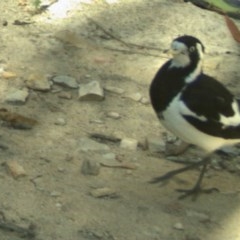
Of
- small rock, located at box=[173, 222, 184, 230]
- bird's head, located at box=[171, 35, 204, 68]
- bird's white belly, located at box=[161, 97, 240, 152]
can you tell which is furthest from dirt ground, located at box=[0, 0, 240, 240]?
bird's head, located at box=[171, 35, 204, 68]

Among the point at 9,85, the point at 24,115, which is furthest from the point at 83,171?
the point at 9,85

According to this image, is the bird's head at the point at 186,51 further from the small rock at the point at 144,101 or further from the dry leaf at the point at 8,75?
the dry leaf at the point at 8,75

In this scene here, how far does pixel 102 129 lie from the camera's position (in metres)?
4.23

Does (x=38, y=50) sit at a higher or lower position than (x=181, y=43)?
lower

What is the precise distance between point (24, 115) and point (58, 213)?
2.49 feet

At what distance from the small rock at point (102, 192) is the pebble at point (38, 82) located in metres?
0.84

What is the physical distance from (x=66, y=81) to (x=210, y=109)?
3.44 feet

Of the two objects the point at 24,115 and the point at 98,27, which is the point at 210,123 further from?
the point at 98,27

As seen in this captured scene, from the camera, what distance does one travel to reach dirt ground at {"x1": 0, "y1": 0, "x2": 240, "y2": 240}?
3588 mm

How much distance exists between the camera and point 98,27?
5082 mm

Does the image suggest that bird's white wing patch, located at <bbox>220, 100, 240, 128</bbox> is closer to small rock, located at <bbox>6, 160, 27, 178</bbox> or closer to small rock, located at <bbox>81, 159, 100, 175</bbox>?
small rock, located at <bbox>81, 159, 100, 175</bbox>

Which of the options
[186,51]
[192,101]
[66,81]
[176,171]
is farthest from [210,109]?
[66,81]

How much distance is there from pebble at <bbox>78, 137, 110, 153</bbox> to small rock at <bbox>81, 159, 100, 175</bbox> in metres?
0.14

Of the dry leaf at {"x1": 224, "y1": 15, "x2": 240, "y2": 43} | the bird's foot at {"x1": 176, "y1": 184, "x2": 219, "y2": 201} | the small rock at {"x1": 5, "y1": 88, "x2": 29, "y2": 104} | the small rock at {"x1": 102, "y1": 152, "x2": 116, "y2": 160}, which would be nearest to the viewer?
the bird's foot at {"x1": 176, "y1": 184, "x2": 219, "y2": 201}
